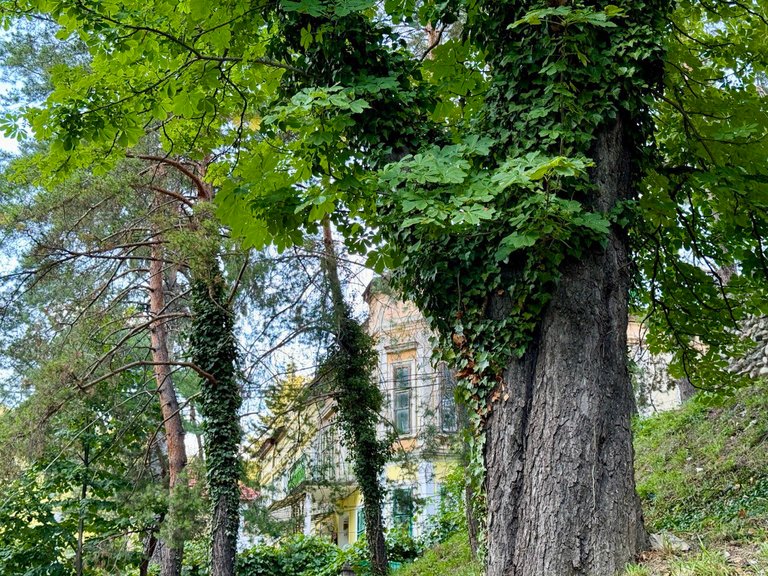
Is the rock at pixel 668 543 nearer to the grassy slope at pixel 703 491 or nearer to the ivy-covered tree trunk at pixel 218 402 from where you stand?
the grassy slope at pixel 703 491

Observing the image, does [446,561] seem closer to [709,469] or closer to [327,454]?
[327,454]

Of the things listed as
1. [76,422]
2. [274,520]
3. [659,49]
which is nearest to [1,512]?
[76,422]

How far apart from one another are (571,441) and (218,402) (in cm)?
807

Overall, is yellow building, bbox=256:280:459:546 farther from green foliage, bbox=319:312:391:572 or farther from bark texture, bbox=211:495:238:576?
bark texture, bbox=211:495:238:576

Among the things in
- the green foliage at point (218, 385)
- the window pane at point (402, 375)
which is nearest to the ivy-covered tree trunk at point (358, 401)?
the window pane at point (402, 375)

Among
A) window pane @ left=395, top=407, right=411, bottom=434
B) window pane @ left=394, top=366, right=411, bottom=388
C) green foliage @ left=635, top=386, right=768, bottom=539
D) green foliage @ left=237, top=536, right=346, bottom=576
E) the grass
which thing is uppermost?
window pane @ left=394, top=366, right=411, bottom=388

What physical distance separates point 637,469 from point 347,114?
27.0 ft

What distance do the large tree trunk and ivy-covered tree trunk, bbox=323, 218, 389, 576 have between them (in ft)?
25.8

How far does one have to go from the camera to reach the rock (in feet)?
12.6

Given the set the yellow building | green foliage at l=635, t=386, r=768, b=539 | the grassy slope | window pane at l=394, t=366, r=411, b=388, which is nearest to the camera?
the grassy slope

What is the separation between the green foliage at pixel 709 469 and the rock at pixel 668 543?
0.37 meters

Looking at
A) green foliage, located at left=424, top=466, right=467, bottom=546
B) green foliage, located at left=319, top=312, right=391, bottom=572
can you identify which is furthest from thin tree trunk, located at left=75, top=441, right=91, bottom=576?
green foliage, located at left=424, top=466, right=467, bottom=546

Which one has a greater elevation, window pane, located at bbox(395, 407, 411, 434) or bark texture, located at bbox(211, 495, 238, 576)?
window pane, located at bbox(395, 407, 411, 434)

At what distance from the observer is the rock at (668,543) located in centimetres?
384
